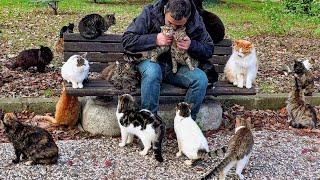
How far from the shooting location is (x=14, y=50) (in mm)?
9867

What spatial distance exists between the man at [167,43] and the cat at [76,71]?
52 cm

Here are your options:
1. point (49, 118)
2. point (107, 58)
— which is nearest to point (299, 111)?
point (107, 58)

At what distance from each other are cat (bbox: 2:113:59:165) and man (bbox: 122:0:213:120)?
44.0 inches

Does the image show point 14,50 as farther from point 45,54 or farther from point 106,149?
point 106,149

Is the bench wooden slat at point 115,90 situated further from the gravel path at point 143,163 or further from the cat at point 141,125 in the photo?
the gravel path at point 143,163

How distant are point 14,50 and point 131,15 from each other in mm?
6349

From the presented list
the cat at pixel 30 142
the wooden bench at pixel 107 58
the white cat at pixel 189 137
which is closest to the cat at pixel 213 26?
the wooden bench at pixel 107 58

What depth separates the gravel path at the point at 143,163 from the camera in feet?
16.3

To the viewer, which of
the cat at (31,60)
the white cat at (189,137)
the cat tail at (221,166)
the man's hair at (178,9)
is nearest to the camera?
the cat tail at (221,166)

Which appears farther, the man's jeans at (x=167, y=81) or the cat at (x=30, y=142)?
the man's jeans at (x=167, y=81)

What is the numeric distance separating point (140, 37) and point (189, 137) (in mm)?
1262

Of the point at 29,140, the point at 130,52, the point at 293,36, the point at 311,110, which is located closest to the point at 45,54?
the point at 130,52

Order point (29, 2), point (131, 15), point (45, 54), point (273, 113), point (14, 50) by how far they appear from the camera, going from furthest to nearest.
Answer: point (29, 2)
point (131, 15)
point (14, 50)
point (45, 54)
point (273, 113)

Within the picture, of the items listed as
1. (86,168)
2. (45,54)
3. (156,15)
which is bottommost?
(86,168)
